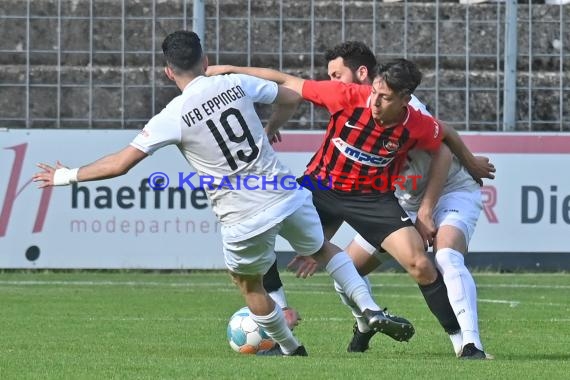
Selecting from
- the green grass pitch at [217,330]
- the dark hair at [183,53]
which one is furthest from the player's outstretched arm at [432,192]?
A: the dark hair at [183,53]

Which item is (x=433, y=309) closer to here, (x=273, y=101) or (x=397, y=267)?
(x=273, y=101)

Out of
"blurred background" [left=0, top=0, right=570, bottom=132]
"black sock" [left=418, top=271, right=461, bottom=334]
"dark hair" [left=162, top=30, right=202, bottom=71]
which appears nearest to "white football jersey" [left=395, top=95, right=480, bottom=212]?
"black sock" [left=418, top=271, right=461, bottom=334]

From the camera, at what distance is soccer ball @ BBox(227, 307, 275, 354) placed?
867 centimetres

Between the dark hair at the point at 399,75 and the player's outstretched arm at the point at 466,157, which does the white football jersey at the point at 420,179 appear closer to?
the player's outstretched arm at the point at 466,157

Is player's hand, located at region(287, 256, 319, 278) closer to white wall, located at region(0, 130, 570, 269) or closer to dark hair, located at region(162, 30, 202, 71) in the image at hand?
dark hair, located at region(162, 30, 202, 71)

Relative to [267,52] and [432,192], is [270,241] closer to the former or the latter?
[432,192]

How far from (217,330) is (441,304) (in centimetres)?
233

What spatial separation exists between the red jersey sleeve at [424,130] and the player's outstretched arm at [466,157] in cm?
12

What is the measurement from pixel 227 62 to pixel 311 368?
10.2m

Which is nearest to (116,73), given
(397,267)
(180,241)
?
(180,241)

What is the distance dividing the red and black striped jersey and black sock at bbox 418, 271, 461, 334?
2.29 ft

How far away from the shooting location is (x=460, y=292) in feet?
27.3

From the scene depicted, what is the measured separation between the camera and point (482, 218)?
1622 cm

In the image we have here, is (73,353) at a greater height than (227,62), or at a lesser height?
lesser
